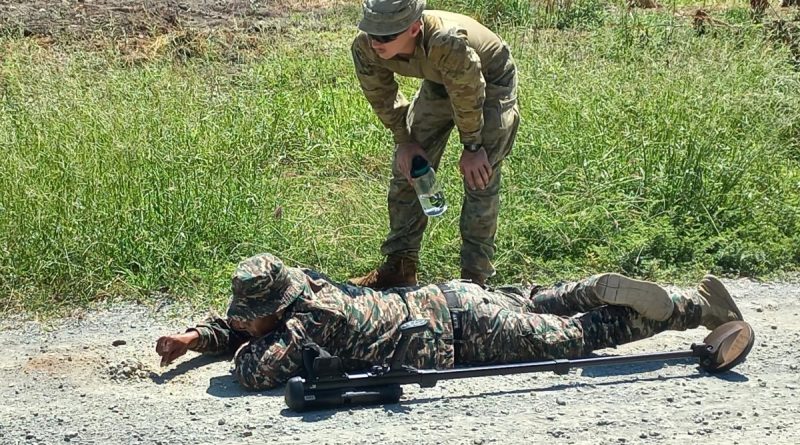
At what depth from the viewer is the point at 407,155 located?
5863mm

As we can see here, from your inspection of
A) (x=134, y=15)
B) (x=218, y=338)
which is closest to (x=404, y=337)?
(x=218, y=338)

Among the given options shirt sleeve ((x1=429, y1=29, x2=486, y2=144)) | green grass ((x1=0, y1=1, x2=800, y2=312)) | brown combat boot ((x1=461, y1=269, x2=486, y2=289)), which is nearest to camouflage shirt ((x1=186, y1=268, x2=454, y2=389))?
shirt sleeve ((x1=429, y1=29, x2=486, y2=144))

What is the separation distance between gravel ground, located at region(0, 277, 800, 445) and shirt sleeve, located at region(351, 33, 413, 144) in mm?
1513

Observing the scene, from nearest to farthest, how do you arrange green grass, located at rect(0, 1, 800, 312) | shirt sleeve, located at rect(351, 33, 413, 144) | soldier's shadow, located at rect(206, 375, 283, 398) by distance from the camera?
soldier's shadow, located at rect(206, 375, 283, 398) → shirt sleeve, located at rect(351, 33, 413, 144) → green grass, located at rect(0, 1, 800, 312)

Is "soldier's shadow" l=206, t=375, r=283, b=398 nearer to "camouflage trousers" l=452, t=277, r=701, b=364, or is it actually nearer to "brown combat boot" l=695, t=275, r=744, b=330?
"camouflage trousers" l=452, t=277, r=701, b=364

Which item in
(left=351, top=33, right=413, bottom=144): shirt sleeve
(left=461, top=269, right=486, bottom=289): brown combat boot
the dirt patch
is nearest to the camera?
(left=351, top=33, right=413, bottom=144): shirt sleeve

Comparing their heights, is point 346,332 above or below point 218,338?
above

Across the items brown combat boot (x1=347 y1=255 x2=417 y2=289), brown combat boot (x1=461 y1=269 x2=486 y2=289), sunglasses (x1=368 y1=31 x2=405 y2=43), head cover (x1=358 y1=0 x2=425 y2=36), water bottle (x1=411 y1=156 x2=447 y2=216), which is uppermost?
head cover (x1=358 y1=0 x2=425 y2=36)

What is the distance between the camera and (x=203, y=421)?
4590mm

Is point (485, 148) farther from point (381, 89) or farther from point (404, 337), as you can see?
point (404, 337)

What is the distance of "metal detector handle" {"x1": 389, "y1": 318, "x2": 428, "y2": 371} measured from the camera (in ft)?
15.1

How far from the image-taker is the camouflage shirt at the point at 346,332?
15.5 ft

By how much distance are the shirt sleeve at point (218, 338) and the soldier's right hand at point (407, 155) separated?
49.0 inches

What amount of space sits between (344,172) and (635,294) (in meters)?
3.47
